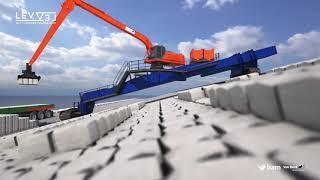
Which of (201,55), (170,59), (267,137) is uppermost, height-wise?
(201,55)

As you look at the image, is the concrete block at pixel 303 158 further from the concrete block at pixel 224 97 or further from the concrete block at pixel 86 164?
the concrete block at pixel 224 97

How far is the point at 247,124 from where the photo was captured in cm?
223

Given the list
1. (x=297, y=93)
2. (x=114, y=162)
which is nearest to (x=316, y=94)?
(x=297, y=93)

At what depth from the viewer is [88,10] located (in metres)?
22.3

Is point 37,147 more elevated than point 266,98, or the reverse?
point 266,98

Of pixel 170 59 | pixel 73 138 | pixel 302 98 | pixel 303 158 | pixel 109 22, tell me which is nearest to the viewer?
pixel 303 158

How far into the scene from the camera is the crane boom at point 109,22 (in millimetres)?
18906

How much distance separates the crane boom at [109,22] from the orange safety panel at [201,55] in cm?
111

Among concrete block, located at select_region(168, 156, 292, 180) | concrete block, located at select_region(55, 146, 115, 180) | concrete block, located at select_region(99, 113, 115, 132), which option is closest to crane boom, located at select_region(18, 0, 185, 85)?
concrete block, located at select_region(99, 113, 115, 132)

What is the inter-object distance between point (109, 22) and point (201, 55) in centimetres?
803

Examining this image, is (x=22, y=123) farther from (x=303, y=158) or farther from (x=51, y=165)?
(x=303, y=158)

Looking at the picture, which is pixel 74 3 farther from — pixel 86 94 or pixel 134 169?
pixel 134 169

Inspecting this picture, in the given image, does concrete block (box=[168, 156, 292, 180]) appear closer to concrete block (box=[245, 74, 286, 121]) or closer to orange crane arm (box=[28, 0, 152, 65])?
concrete block (box=[245, 74, 286, 121])

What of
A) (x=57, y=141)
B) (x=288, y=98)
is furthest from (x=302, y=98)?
(x=57, y=141)
